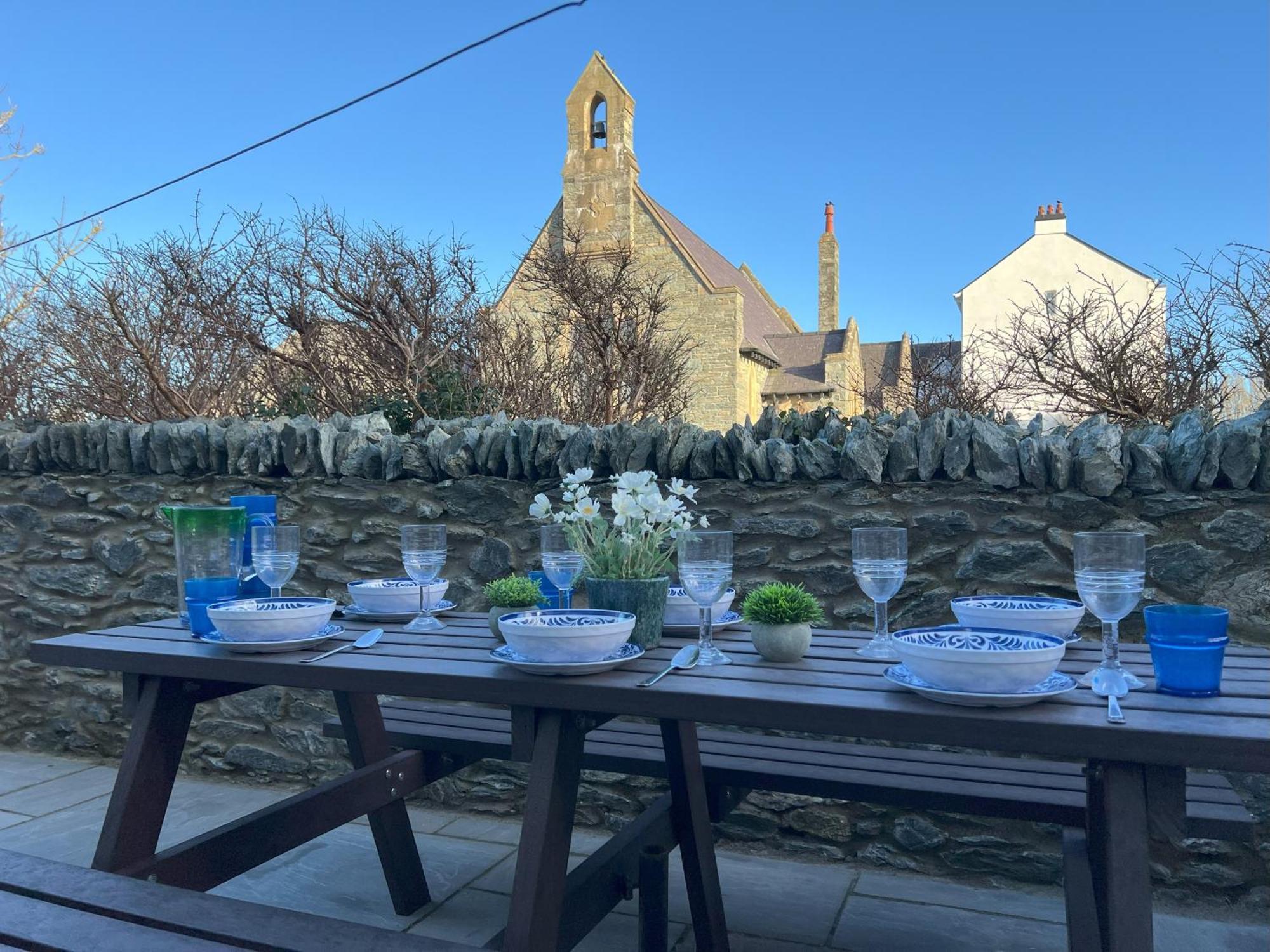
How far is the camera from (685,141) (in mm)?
17844

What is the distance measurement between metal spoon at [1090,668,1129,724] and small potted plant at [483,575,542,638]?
1065 millimetres

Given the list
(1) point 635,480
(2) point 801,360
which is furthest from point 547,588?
(2) point 801,360

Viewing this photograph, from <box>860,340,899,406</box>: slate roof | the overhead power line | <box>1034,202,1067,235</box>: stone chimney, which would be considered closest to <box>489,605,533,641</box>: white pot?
the overhead power line

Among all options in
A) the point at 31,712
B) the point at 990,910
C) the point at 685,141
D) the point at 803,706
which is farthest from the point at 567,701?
the point at 685,141

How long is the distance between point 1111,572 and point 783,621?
549mm

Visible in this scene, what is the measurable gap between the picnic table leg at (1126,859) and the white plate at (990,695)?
128 millimetres

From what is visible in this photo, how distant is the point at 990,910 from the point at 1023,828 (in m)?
0.27

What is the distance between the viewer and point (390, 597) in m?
2.21

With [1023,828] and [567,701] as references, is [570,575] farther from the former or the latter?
[1023,828]

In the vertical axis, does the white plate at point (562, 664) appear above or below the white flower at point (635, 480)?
below

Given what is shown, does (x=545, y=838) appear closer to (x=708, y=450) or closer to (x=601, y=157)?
(x=708, y=450)

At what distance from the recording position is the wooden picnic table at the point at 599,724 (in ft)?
3.96

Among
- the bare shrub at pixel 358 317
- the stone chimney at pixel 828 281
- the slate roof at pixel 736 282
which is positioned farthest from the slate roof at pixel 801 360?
the bare shrub at pixel 358 317

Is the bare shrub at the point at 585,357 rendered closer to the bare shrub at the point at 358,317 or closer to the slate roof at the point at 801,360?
the bare shrub at the point at 358,317
